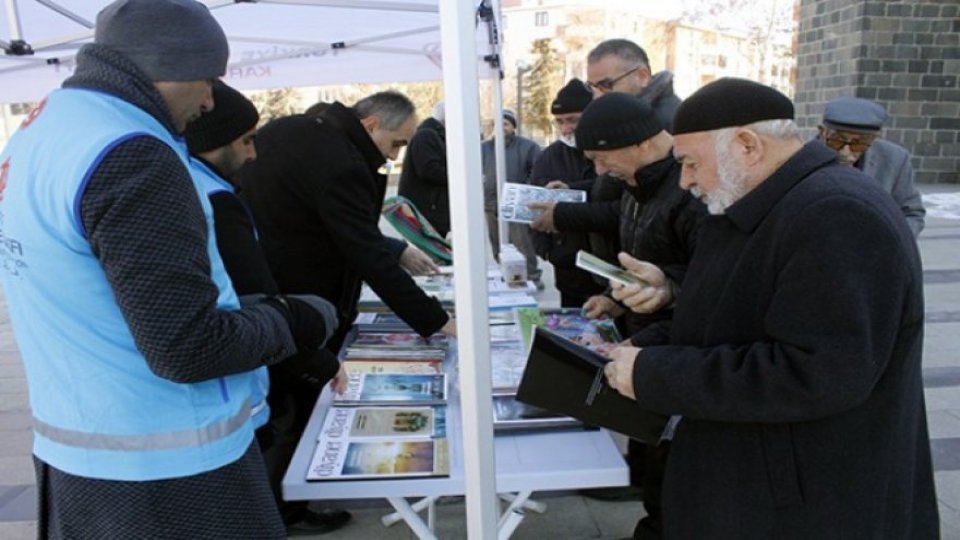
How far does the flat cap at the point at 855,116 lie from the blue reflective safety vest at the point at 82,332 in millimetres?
2498

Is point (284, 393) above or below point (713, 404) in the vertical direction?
below

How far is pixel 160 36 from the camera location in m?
1.06

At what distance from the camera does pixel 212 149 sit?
156 cm

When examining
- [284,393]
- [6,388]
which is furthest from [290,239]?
[6,388]

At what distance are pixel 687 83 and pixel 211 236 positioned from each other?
47.3m

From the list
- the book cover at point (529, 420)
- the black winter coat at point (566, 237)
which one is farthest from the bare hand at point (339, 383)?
the black winter coat at point (566, 237)

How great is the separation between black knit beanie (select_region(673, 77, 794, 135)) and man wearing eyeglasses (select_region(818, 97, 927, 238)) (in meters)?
1.51

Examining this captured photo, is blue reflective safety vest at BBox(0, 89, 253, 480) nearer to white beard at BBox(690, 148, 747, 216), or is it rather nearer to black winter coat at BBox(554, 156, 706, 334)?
white beard at BBox(690, 148, 747, 216)

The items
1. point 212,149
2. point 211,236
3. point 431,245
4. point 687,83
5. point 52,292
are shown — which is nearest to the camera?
point 52,292

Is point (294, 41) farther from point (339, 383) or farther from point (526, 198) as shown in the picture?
point (339, 383)

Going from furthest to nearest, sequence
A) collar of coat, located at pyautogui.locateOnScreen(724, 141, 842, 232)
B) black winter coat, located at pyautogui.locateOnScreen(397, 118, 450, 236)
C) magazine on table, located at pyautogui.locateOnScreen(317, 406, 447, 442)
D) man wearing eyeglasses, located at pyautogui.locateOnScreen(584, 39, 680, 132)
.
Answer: black winter coat, located at pyautogui.locateOnScreen(397, 118, 450, 236)
man wearing eyeglasses, located at pyautogui.locateOnScreen(584, 39, 680, 132)
magazine on table, located at pyautogui.locateOnScreen(317, 406, 447, 442)
collar of coat, located at pyautogui.locateOnScreen(724, 141, 842, 232)

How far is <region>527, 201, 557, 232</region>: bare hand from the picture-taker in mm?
2672

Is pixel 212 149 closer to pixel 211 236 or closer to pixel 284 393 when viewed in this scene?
pixel 211 236

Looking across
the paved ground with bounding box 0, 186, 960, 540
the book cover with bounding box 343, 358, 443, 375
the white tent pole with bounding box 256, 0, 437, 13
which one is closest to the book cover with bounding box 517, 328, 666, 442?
the book cover with bounding box 343, 358, 443, 375
